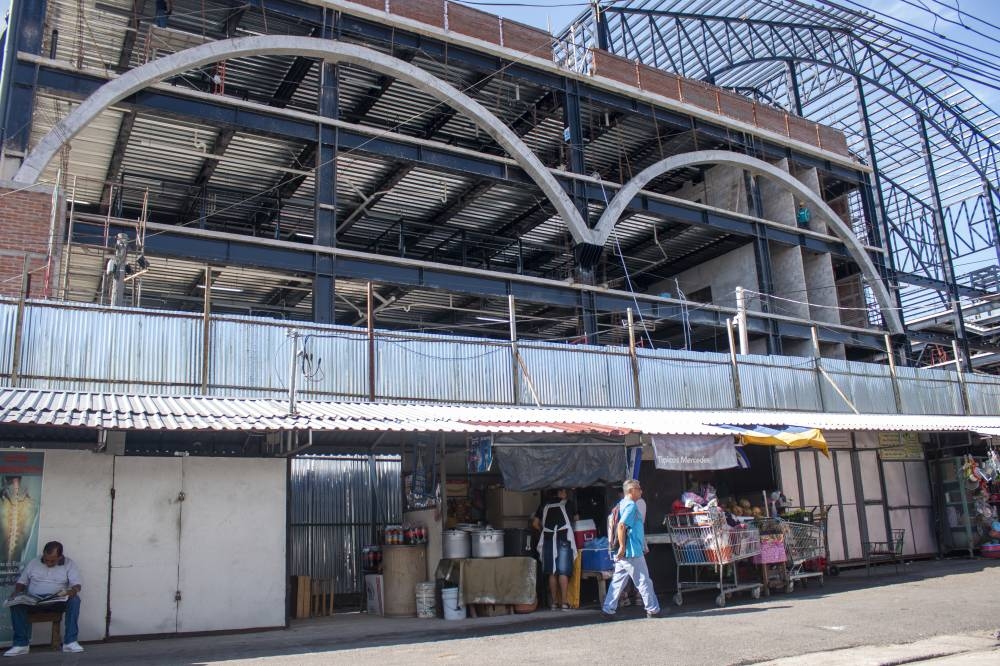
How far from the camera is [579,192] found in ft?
84.7

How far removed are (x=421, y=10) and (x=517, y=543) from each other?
16.1m

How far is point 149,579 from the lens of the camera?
11.1m

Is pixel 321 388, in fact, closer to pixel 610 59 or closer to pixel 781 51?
pixel 610 59

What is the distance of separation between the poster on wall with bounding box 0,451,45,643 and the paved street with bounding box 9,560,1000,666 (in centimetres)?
117

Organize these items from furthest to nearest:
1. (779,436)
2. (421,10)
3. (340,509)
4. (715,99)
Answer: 1. (715,99)
2. (421,10)
3. (340,509)
4. (779,436)

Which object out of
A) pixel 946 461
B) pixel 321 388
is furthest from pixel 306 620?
pixel 946 461

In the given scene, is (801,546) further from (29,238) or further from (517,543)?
(29,238)

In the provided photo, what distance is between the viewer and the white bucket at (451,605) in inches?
501

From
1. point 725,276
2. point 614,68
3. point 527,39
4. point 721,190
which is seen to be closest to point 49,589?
point 527,39

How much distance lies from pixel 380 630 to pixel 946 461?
16370 mm

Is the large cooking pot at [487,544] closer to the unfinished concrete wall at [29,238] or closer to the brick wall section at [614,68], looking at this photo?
the unfinished concrete wall at [29,238]

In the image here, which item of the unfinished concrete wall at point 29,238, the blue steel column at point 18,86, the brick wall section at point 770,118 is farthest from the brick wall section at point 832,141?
the unfinished concrete wall at point 29,238

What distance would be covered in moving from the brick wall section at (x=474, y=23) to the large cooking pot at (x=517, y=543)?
1575cm

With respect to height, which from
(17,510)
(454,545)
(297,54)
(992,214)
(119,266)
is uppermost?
(992,214)
